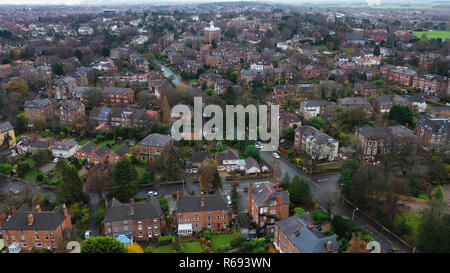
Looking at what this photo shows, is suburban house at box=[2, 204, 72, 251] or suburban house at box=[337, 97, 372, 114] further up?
suburban house at box=[337, 97, 372, 114]

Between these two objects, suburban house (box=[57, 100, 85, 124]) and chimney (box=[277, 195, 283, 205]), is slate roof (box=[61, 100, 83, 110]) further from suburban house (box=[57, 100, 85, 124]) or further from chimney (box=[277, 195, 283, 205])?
chimney (box=[277, 195, 283, 205])

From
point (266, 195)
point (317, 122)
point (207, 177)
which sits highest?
point (317, 122)

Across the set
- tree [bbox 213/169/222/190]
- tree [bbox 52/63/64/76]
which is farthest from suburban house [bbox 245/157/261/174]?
tree [bbox 52/63/64/76]

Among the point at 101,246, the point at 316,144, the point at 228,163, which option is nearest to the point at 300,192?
the point at 316,144

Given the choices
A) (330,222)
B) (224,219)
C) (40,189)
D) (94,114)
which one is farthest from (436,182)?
(94,114)

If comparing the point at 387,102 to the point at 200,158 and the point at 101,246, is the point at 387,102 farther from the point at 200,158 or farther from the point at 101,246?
the point at 101,246

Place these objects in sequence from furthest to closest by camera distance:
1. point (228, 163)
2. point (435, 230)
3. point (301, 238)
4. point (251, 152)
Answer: point (251, 152)
point (228, 163)
point (301, 238)
point (435, 230)
